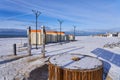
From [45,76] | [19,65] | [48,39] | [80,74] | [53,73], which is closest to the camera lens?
[80,74]

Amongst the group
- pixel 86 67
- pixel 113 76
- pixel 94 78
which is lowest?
pixel 113 76

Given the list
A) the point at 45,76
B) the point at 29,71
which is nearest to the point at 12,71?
the point at 29,71

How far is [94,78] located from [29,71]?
5.00 m

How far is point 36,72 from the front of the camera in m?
10.6

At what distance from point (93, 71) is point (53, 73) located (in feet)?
6.97

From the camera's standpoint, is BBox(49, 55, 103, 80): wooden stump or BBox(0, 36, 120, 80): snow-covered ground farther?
BBox(0, 36, 120, 80): snow-covered ground

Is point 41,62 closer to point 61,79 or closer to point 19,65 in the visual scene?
point 19,65

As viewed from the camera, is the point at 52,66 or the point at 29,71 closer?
the point at 52,66

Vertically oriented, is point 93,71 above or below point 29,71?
above

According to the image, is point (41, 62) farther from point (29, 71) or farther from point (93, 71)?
point (93, 71)

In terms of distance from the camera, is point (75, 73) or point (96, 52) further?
point (96, 52)

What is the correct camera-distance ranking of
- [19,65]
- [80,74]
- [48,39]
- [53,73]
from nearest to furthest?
1. [80,74]
2. [53,73]
3. [19,65]
4. [48,39]

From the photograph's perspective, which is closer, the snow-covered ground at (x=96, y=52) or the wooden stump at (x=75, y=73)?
the wooden stump at (x=75, y=73)

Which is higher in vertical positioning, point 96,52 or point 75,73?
point 75,73
